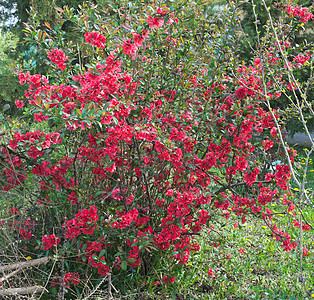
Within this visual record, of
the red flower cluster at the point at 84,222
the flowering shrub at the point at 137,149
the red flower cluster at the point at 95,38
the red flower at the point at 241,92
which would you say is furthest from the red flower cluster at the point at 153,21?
the red flower cluster at the point at 84,222

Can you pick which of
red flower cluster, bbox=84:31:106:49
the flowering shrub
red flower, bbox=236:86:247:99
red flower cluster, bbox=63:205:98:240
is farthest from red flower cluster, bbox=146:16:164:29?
red flower cluster, bbox=63:205:98:240

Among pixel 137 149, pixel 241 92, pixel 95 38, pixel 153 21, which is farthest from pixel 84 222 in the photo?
pixel 241 92

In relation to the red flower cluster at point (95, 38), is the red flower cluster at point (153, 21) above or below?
above

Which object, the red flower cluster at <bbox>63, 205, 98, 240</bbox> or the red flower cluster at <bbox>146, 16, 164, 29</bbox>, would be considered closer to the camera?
the red flower cluster at <bbox>146, 16, 164, 29</bbox>

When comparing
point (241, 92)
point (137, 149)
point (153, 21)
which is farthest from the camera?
point (241, 92)

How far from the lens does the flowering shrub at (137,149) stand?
6.70 feet

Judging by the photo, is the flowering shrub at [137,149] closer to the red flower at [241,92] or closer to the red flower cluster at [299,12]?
the red flower at [241,92]

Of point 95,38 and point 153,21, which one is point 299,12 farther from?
point 95,38

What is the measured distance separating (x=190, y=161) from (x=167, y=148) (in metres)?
0.42

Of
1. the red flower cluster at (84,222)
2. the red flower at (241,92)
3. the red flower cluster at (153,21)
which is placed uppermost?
the red flower cluster at (153,21)

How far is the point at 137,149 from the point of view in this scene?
225cm

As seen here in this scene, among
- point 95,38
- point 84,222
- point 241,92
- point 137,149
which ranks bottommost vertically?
point 84,222

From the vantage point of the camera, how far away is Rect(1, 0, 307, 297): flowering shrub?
6.70 feet

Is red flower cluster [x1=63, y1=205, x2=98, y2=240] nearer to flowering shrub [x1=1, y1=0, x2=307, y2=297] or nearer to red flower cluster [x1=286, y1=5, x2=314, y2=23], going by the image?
flowering shrub [x1=1, y1=0, x2=307, y2=297]
